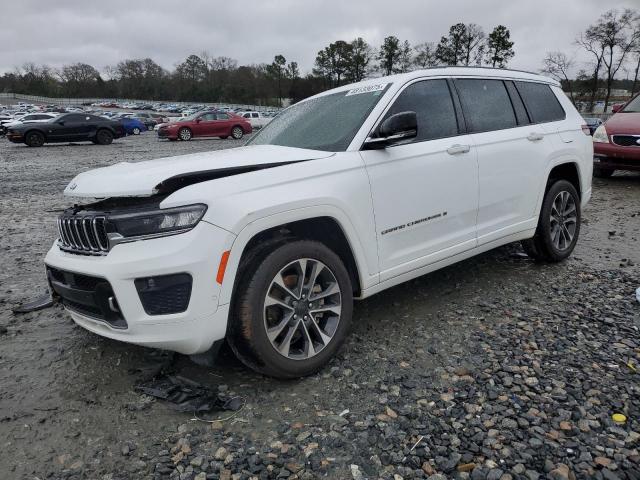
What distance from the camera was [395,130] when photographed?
3076 millimetres

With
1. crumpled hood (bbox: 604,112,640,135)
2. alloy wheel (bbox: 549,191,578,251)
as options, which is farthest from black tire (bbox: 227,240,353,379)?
crumpled hood (bbox: 604,112,640,135)

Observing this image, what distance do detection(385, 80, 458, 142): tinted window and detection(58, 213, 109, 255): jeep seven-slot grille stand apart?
199cm

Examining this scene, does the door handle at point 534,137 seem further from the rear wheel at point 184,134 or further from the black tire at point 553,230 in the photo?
the rear wheel at point 184,134

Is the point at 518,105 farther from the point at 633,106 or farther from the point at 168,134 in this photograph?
the point at 168,134

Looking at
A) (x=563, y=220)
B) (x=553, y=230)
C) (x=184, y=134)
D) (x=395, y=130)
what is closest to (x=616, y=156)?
(x=563, y=220)

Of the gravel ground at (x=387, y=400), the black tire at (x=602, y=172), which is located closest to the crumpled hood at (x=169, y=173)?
the gravel ground at (x=387, y=400)

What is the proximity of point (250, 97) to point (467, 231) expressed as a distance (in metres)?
90.7

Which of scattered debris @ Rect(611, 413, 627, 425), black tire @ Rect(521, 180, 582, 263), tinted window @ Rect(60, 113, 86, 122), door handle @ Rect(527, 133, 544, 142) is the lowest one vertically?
scattered debris @ Rect(611, 413, 627, 425)

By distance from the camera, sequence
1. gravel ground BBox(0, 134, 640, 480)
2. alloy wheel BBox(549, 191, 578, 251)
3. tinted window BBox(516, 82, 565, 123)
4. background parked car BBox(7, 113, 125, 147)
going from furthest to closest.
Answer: background parked car BBox(7, 113, 125, 147) → alloy wheel BBox(549, 191, 578, 251) → tinted window BBox(516, 82, 565, 123) → gravel ground BBox(0, 134, 640, 480)

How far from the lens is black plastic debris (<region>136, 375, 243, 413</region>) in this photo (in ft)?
8.75

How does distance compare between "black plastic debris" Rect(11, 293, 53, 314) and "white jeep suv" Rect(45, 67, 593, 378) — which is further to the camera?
"black plastic debris" Rect(11, 293, 53, 314)

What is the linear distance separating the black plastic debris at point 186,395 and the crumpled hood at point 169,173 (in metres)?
1.12

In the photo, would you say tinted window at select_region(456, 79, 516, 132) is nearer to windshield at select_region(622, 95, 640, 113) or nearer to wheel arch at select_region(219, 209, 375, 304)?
wheel arch at select_region(219, 209, 375, 304)

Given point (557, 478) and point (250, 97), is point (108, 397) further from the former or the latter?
point (250, 97)
